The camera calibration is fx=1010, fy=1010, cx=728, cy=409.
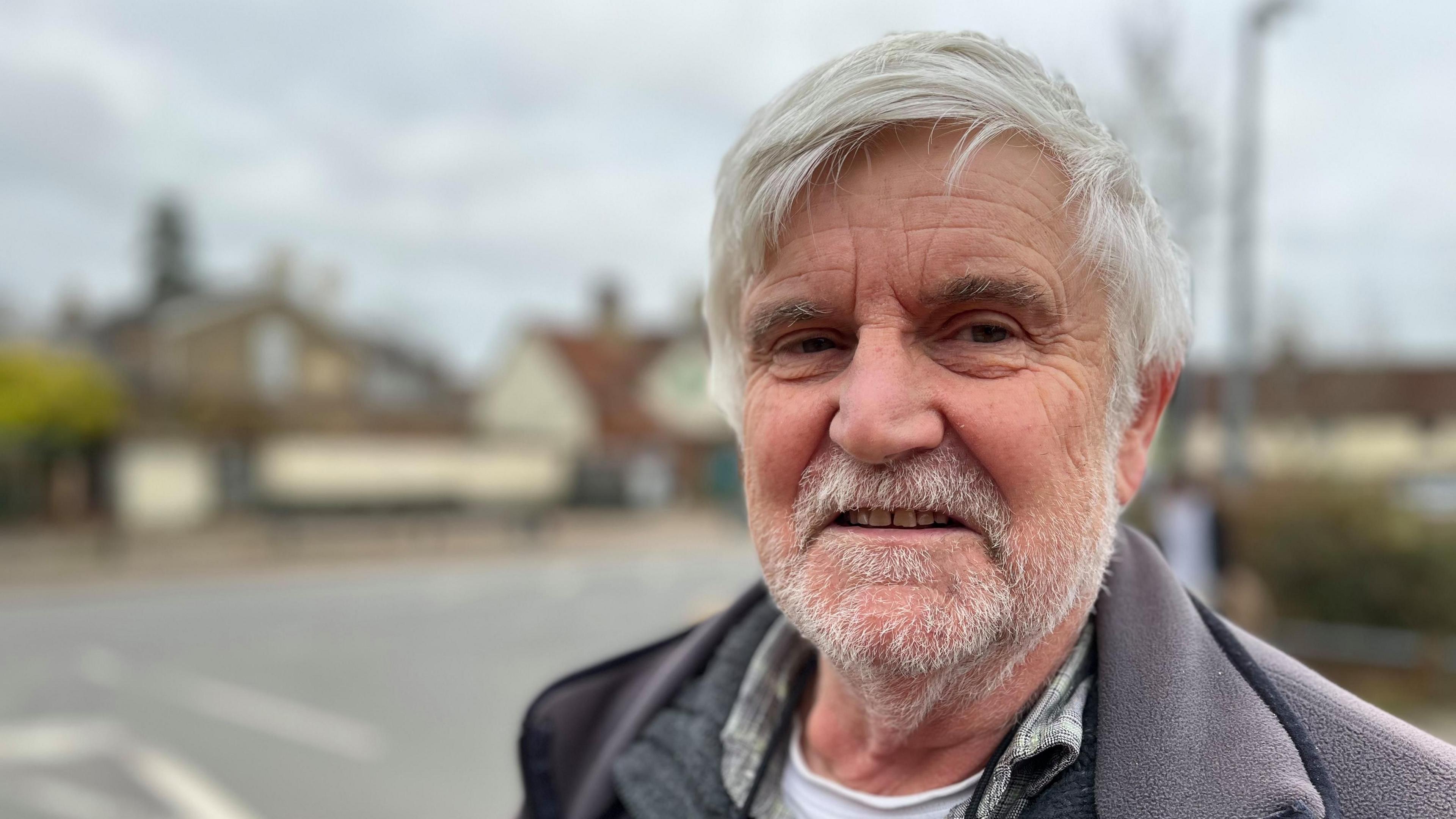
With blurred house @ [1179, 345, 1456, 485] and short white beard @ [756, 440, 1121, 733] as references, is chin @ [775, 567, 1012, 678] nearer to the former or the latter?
short white beard @ [756, 440, 1121, 733]

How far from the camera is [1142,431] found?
1511mm

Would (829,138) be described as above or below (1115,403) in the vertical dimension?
above

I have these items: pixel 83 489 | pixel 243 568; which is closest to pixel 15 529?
pixel 83 489

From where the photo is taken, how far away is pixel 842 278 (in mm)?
1372

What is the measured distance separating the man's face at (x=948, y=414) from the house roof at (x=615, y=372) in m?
35.3

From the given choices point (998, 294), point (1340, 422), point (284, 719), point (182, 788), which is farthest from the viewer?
point (1340, 422)

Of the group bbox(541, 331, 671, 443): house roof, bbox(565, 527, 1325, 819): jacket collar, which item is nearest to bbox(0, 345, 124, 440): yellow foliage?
bbox(541, 331, 671, 443): house roof

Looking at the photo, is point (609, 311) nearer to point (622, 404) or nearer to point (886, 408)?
point (622, 404)

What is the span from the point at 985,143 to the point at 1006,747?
0.80 m

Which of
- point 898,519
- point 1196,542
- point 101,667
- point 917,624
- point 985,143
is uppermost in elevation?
point 985,143

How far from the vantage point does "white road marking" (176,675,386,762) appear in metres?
7.09

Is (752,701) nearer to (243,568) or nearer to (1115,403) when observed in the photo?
(1115,403)

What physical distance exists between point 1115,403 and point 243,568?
19.9 metres

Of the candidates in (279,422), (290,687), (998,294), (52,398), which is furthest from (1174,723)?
(279,422)
